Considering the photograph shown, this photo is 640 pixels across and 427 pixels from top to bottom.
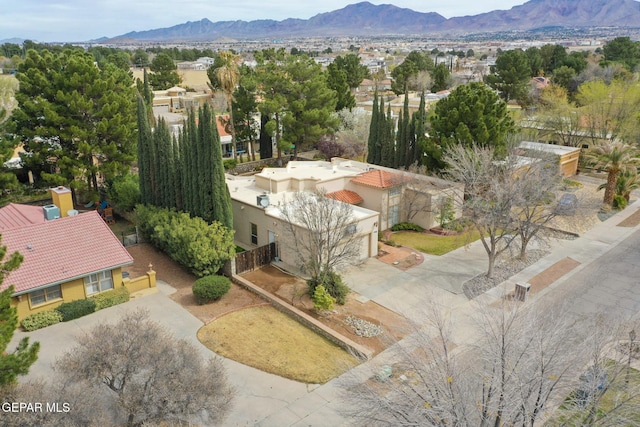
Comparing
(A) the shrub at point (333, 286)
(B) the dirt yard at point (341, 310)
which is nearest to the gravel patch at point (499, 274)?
(B) the dirt yard at point (341, 310)

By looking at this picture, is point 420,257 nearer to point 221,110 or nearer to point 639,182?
point 639,182

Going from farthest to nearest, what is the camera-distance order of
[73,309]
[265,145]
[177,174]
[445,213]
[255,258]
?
[265,145], [445,213], [177,174], [255,258], [73,309]

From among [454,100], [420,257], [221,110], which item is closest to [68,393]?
[420,257]

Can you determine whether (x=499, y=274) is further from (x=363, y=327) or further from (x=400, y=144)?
(x=400, y=144)

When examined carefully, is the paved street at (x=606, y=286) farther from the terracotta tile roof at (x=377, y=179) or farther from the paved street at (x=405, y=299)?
the terracotta tile roof at (x=377, y=179)

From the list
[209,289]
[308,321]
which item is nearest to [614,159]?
[308,321]

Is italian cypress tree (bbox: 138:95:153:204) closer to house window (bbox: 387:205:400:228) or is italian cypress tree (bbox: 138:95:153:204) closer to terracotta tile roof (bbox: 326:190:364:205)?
terracotta tile roof (bbox: 326:190:364:205)
